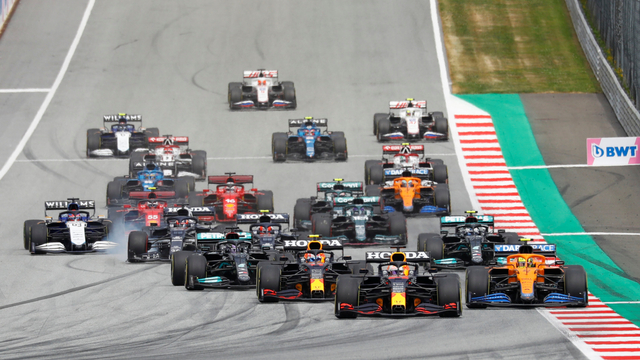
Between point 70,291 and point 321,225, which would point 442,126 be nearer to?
point 321,225

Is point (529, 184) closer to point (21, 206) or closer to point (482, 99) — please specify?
point (482, 99)

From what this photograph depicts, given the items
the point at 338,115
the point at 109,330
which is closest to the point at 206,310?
the point at 109,330

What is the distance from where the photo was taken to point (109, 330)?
91.9ft

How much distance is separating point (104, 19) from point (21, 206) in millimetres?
25307

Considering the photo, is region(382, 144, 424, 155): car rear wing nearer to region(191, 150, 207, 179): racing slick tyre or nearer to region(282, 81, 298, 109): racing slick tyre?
region(191, 150, 207, 179): racing slick tyre

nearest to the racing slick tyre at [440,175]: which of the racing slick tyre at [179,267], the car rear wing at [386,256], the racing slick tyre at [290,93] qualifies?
the car rear wing at [386,256]

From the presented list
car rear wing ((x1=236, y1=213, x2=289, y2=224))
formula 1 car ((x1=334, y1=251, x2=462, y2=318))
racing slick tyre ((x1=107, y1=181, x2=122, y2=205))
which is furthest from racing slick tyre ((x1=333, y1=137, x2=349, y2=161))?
formula 1 car ((x1=334, y1=251, x2=462, y2=318))

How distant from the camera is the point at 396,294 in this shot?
92.2 feet

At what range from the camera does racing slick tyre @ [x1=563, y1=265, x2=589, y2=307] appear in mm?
28672

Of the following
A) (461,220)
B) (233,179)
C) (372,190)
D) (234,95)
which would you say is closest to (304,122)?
(234,95)

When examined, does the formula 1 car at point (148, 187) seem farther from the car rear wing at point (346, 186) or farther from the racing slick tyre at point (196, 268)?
the racing slick tyre at point (196, 268)

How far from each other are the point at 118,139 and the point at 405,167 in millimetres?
11863

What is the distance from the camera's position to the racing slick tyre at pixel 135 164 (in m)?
43.3

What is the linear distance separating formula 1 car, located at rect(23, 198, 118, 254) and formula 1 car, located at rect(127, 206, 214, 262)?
141 cm
